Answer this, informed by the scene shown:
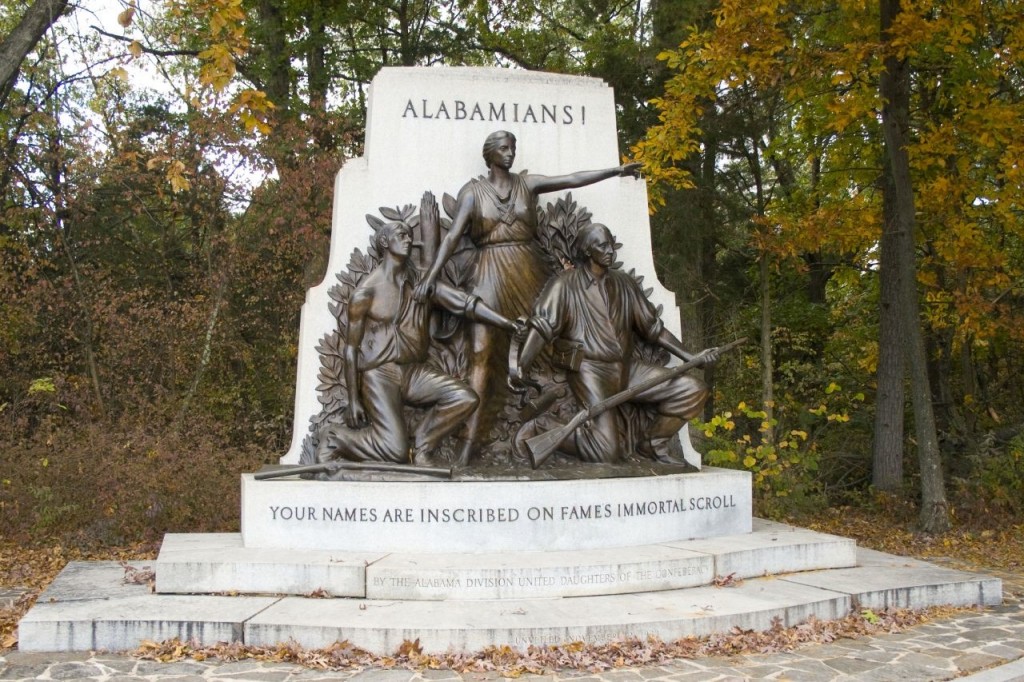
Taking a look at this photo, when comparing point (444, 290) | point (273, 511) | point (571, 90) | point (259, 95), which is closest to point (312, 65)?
point (259, 95)

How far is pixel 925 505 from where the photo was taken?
11.0m

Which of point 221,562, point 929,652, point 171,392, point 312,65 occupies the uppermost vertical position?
point 312,65

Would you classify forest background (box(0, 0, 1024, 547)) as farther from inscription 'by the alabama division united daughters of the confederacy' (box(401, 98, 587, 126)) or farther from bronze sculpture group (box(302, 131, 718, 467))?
bronze sculpture group (box(302, 131, 718, 467))

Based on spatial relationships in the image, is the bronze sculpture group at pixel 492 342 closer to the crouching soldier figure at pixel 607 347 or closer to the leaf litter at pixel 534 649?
the crouching soldier figure at pixel 607 347

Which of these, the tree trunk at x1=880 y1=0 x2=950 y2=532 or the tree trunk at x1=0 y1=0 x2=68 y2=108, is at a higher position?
the tree trunk at x1=0 y1=0 x2=68 y2=108

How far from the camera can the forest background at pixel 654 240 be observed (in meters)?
10.9

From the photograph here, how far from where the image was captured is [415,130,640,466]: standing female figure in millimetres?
8172

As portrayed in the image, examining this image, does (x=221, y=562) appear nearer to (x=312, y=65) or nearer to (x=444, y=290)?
(x=444, y=290)

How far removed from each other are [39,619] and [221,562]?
1.19 m

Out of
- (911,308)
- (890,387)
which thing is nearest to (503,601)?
(911,308)

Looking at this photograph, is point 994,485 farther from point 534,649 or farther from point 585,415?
point 534,649

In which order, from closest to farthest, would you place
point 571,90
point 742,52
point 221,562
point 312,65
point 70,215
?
point 221,562
point 571,90
point 742,52
point 70,215
point 312,65

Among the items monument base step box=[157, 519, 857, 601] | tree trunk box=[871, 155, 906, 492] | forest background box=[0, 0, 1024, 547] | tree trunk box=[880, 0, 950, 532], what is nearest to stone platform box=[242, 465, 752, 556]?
monument base step box=[157, 519, 857, 601]

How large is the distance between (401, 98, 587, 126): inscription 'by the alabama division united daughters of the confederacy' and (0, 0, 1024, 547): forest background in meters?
2.00
